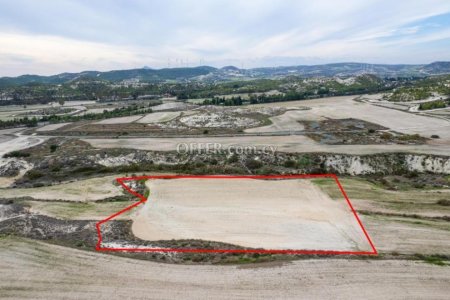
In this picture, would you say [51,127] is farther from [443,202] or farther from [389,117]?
[389,117]

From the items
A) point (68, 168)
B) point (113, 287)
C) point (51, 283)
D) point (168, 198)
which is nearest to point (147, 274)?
point (113, 287)

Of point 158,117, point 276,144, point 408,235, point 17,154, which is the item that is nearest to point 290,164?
point 276,144

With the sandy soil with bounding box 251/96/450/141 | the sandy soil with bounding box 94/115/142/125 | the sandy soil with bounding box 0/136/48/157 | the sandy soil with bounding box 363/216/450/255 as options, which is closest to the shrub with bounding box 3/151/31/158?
the sandy soil with bounding box 0/136/48/157

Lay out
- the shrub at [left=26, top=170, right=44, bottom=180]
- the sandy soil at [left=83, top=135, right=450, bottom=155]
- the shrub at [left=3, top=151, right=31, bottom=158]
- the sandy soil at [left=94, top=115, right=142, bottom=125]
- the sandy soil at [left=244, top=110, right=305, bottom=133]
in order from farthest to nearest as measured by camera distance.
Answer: the sandy soil at [left=94, top=115, right=142, bottom=125], the sandy soil at [left=244, top=110, right=305, bottom=133], the shrub at [left=3, top=151, right=31, bottom=158], the sandy soil at [left=83, top=135, right=450, bottom=155], the shrub at [left=26, top=170, right=44, bottom=180]

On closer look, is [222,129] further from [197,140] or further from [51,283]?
[51,283]

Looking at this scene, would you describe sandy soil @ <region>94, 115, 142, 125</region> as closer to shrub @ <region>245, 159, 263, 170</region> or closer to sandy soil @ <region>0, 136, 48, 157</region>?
sandy soil @ <region>0, 136, 48, 157</region>

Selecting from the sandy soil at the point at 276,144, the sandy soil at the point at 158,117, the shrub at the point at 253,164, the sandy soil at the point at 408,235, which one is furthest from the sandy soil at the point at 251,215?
the sandy soil at the point at 158,117
